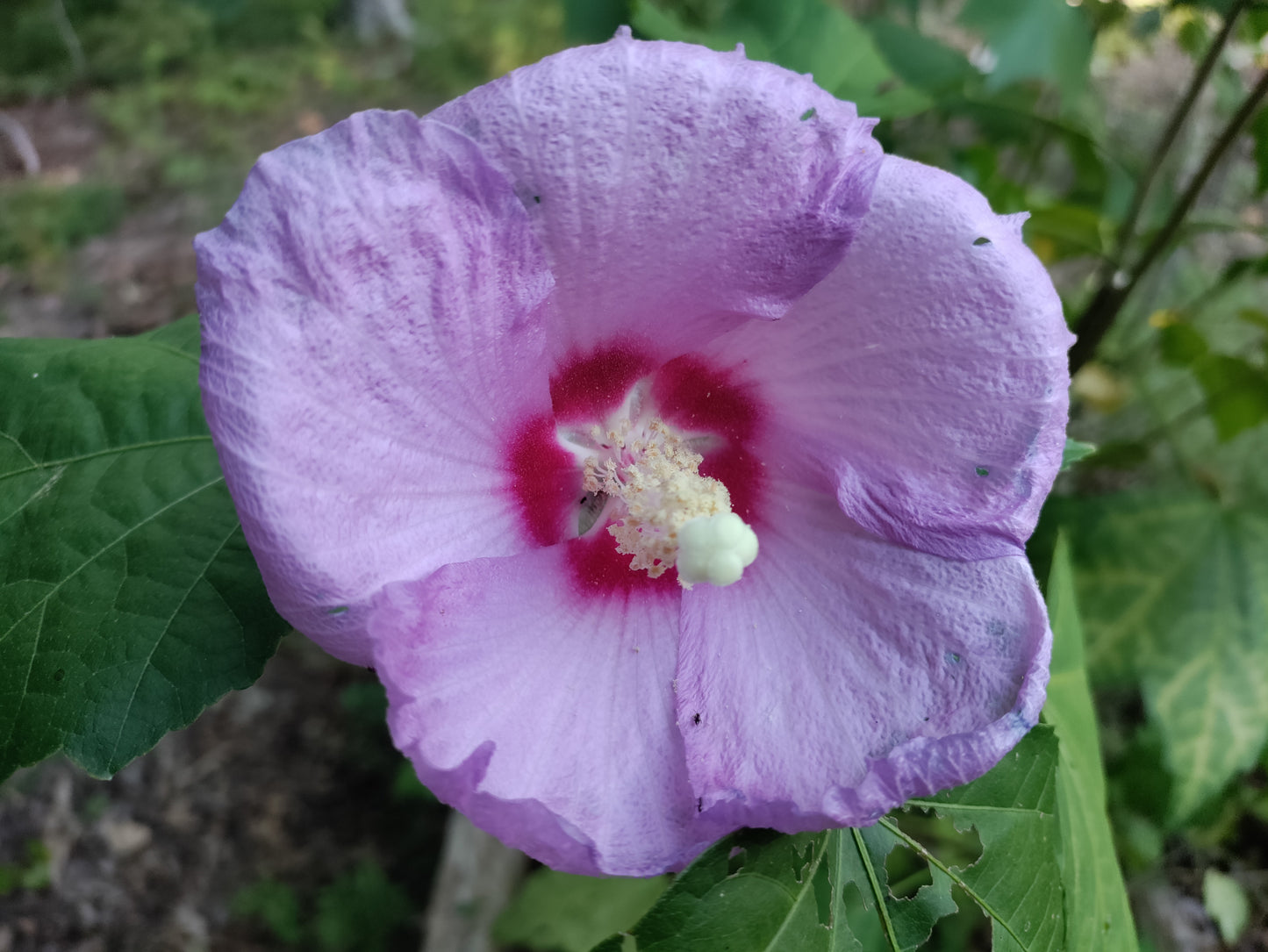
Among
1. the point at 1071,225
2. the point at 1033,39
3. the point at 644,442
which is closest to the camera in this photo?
the point at 644,442

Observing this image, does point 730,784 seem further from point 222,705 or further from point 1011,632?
point 222,705

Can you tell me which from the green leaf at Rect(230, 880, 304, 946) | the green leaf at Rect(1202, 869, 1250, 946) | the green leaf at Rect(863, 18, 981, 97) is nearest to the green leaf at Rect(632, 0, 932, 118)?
the green leaf at Rect(863, 18, 981, 97)

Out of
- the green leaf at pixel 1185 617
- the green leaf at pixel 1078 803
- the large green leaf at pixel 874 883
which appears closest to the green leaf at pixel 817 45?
the green leaf at pixel 1078 803

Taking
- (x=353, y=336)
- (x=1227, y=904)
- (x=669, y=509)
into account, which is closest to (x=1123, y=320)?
(x=1227, y=904)

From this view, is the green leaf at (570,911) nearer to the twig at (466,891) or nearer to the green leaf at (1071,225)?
the twig at (466,891)

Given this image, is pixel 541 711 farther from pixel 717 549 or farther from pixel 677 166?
pixel 677 166
